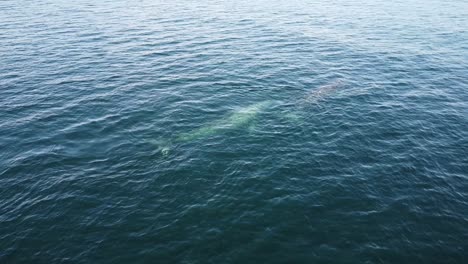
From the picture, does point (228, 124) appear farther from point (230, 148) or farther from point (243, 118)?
point (230, 148)

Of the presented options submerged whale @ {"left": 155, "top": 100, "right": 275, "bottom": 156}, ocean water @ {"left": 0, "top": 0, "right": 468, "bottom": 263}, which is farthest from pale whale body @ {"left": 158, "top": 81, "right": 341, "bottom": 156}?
→ ocean water @ {"left": 0, "top": 0, "right": 468, "bottom": 263}

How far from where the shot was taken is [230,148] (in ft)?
107

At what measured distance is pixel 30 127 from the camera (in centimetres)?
3519

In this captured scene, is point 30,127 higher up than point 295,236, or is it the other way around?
point 30,127

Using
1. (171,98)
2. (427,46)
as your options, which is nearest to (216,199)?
(171,98)

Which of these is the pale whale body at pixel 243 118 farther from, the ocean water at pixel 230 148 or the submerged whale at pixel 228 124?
the ocean water at pixel 230 148

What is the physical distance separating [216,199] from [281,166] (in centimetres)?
714

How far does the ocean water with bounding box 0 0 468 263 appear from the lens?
2245 centimetres

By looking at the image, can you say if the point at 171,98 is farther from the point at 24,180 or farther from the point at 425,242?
the point at 425,242

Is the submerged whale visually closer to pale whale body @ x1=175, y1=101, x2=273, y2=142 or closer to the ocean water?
pale whale body @ x1=175, y1=101, x2=273, y2=142

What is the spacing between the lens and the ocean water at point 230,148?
22453mm

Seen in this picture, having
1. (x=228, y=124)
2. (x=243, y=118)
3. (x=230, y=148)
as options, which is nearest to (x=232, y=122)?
(x=228, y=124)

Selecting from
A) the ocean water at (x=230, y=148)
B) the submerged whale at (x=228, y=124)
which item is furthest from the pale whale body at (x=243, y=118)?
the ocean water at (x=230, y=148)

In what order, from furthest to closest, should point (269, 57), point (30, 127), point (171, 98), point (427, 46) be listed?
point (427, 46)
point (269, 57)
point (171, 98)
point (30, 127)
